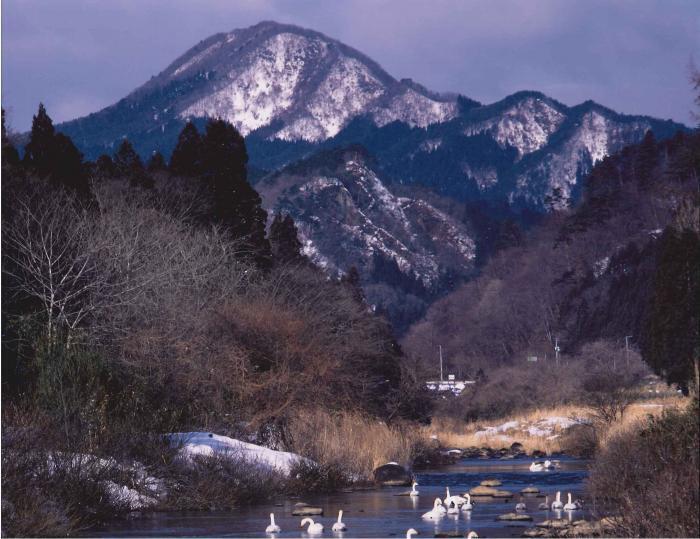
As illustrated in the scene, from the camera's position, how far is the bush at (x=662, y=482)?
1631 centimetres

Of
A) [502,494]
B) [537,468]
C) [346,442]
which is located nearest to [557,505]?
[502,494]

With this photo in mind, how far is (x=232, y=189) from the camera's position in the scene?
59.6 meters

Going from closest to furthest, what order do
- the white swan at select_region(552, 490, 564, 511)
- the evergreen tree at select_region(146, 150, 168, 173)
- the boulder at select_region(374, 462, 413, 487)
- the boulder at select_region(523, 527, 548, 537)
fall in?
the boulder at select_region(523, 527, 548, 537)
the white swan at select_region(552, 490, 564, 511)
the boulder at select_region(374, 462, 413, 487)
the evergreen tree at select_region(146, 150, 168, 173)

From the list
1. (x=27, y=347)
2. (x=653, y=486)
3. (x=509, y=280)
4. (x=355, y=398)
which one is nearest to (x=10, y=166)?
(x=27, y=347)

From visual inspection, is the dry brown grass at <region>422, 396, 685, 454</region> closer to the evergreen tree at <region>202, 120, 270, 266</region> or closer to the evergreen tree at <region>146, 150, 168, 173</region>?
the evergreen tree at <region>202, 120, 270, 266</region>

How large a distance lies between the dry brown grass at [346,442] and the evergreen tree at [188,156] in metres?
23.8

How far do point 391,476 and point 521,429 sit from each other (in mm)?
33987

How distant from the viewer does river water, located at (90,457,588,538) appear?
22.5m

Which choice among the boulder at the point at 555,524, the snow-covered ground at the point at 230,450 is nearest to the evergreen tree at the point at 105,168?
the snow-covered ground at the point at 230,450

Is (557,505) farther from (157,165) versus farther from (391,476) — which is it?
(157,165)

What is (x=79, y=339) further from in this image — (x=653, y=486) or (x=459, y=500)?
(x=653, y=486)

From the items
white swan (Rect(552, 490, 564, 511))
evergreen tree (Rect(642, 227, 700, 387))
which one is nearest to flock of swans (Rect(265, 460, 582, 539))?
white swan (Rect(552, 490, 564, 511))

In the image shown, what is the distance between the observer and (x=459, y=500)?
2672 cm

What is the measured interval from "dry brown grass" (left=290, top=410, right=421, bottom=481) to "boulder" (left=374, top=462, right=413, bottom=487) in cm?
27
